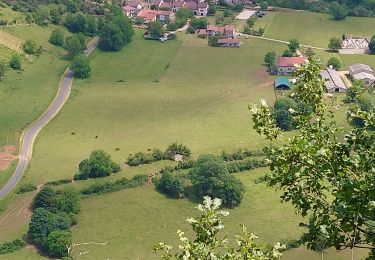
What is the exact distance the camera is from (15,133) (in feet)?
132

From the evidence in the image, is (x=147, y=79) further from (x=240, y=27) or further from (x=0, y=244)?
(x=0, y=244)

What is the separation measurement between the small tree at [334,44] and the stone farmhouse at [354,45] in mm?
656

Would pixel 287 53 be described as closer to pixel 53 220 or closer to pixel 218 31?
pixel 218 31

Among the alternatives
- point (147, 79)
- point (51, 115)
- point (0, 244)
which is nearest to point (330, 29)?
point (147, 79)

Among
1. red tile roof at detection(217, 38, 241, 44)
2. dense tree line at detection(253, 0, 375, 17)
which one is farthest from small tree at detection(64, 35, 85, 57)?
dense tree line at detection(253, 0, 375, 17)

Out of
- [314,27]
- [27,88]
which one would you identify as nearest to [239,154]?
[27,88]

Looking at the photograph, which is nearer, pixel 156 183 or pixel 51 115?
pixel 156 183

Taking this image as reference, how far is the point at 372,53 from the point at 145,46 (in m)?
22.8

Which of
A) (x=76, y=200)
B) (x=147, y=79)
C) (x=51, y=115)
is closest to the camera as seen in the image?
(x=76, y=200)

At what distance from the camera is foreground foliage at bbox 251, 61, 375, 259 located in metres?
7.61

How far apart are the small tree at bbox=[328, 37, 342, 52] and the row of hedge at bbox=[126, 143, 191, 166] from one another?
26.2m

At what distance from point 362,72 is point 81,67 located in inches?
968

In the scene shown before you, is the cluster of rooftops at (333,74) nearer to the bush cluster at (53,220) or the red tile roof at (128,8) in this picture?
the bush cluster at (53,220)

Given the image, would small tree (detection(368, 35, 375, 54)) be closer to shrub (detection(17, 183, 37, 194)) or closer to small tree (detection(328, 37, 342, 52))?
small tree (detection(328, 37, 342, 52))
